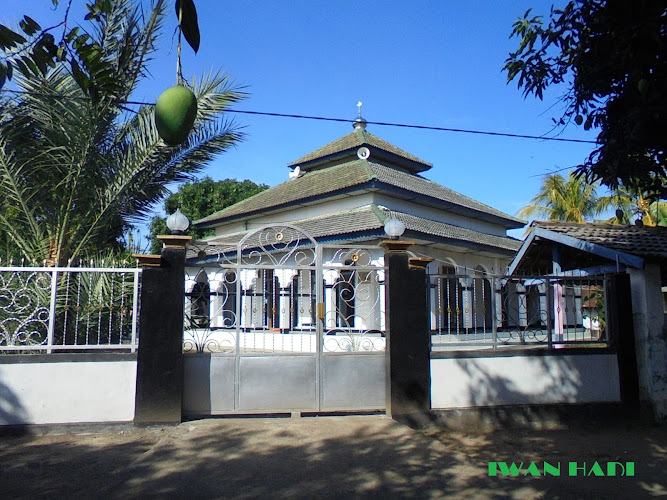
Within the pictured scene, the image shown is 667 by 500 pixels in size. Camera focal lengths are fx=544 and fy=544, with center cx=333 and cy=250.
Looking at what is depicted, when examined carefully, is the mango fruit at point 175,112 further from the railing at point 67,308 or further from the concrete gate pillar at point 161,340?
the railing at point 67,308

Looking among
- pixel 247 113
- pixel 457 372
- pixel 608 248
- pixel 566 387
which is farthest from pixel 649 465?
pixel 247 113

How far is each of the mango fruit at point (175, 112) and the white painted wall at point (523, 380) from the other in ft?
15.4

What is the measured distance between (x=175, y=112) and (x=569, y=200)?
22.7 metres

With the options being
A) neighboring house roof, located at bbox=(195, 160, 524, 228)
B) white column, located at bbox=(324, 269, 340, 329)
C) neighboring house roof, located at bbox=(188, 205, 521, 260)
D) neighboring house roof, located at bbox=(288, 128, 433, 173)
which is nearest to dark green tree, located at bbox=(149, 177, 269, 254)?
neighboring house roof, located at bbox=(195, 160, 524, 228)

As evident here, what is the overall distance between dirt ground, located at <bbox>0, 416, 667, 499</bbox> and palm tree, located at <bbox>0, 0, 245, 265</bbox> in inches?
105

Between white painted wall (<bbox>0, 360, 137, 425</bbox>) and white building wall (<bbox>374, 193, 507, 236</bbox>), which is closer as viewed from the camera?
white painted wall (<bbox>0, 360, 137, 425</bbox>)

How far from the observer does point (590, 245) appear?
24.7 ft

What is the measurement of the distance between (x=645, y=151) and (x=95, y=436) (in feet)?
19.0

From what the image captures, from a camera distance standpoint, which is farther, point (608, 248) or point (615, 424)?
point (608, 248)

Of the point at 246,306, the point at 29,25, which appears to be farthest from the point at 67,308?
the point at 29,25

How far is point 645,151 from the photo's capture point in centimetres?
462

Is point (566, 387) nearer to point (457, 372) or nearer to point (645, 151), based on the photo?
point (457, 372)

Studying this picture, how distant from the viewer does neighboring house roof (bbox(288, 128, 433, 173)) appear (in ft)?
50.9
